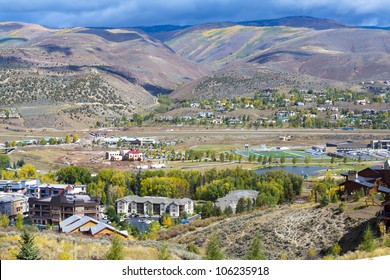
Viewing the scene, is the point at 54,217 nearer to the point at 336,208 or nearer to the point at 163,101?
the point at 336,208

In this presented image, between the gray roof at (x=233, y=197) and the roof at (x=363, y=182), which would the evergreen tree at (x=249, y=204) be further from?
the roof at (x=363, y=182)

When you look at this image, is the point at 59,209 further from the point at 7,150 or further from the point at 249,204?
the point at 7,150

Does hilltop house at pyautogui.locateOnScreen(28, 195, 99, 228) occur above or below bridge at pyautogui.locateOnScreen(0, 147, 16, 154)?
above

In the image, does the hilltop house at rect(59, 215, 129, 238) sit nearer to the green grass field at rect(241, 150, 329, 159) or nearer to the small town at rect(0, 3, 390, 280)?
the small town at rect(0, 3, 390, 280)

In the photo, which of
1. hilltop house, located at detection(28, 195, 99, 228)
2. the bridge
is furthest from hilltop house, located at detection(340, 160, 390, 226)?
the bridge

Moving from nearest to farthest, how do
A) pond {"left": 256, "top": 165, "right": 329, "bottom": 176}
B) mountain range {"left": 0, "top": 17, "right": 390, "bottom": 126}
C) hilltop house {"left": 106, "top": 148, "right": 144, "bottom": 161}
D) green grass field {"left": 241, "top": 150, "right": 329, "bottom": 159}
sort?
pond {"left": 256, "top": 165, "right": 329, "bottom": 176} < hilltop house {"left": 106, "top": 148, "right": 144, "bottom": 161} < green grass field {"left": 241, "top": 150, "right": 329, "bottom": 159} < mountain range {"left": 0, "top": 17, "right": 390, "bottom": 126}

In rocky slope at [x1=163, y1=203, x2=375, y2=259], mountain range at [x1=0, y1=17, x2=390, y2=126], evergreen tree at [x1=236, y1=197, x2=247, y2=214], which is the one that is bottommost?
evergreen tree at [x1=236, y1=197, x2=247, y2=214]

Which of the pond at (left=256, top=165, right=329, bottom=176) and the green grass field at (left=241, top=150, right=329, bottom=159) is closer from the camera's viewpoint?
the pond at (left=256, top=165, right=329, bottom=176)

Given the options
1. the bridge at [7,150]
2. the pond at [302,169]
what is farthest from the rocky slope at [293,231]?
the bridge at [7,150]
